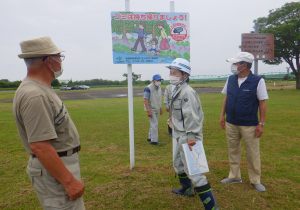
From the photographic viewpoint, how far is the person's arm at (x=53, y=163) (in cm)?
248

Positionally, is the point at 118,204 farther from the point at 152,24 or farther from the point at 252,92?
the point at 152,24

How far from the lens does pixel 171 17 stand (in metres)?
6.42

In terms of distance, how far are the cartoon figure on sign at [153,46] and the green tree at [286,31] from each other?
32.6 m

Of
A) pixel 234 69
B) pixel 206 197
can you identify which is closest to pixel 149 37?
pixel 234 69

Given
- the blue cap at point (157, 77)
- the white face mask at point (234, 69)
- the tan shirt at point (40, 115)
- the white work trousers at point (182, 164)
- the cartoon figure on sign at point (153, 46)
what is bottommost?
the white work trousers at point (182, 164)

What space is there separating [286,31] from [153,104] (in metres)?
31.8

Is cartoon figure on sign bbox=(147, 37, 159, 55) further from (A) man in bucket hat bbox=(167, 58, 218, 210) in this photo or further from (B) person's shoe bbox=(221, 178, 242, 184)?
(B) person's shoe bbox=(221, 178, 242, 184)

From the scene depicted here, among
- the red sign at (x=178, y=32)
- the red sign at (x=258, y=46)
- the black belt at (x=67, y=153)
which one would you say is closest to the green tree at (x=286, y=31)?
the red sign at (x=258, y=46)

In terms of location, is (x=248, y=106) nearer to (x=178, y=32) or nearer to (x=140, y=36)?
(x=178, y=32)

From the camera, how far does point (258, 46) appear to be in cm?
937

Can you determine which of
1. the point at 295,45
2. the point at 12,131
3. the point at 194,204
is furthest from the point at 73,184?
the point at 295,45

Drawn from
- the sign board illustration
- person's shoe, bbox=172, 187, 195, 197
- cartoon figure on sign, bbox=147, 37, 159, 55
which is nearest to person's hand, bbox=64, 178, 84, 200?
person's shoe, bbox=172, 187, 195, 197

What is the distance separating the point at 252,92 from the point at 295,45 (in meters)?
35.4

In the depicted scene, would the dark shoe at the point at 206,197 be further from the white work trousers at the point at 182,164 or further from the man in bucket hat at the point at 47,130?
the man in bucket hat at the point at 47,130
